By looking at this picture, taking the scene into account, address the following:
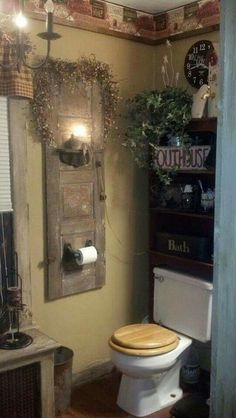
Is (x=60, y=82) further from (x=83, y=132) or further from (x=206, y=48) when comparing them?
(x=206, y=48)

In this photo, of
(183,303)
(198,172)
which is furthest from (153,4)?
(183,303)

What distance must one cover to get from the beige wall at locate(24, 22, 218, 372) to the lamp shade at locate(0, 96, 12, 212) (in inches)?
6.2

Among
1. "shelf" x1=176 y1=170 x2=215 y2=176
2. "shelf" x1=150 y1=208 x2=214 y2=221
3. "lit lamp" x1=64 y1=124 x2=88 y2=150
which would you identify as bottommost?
"shelf" x1=150 y1=208 x2=214 y2=221

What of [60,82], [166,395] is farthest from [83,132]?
[166,395]

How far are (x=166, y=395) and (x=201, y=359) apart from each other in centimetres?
41

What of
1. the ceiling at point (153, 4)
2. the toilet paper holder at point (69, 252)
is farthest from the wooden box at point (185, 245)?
the ceiling at point (153, 4)

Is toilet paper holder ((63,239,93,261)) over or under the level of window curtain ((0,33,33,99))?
under

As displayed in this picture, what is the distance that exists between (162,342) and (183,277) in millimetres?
481

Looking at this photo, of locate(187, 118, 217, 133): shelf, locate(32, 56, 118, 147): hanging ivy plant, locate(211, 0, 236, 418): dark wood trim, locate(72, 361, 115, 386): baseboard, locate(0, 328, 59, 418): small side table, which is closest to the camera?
locate(211, 0, 236, 418): dark wood trim

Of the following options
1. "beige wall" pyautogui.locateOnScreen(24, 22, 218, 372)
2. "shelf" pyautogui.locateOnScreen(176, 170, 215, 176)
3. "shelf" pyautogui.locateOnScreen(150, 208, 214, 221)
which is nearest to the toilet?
"beige wall" pyautogui.locateOnScreen(24, 22, 218, 372)

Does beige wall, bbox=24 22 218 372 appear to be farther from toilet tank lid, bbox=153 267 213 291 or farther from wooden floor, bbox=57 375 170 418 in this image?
toilet tank lid, bbox=153 267 213 291

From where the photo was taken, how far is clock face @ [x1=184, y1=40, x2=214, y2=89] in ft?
9.24

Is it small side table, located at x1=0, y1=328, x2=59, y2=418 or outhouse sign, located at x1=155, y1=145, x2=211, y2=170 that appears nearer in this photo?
small side table, located at x1=0, y1=328, x2=59, y2=418

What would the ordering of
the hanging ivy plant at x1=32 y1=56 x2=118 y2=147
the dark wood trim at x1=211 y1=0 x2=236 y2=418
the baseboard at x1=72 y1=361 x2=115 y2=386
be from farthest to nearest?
the baseboard at x1=72 y1=361 x2=115 y2=386
the hanging ivy plant at x1=32 y1=56 x2=118 y2=147
the dark wood trim at x1=211 y1=0 x2=236 y2=418
